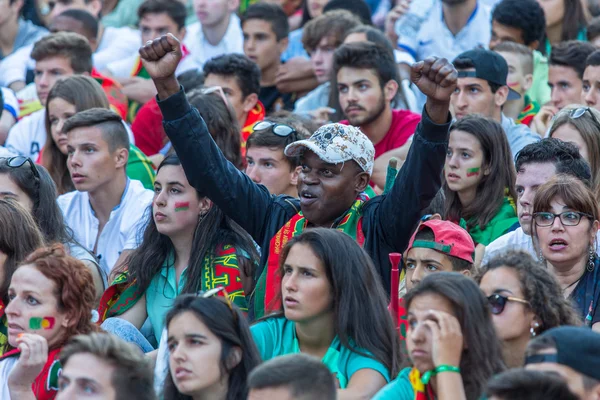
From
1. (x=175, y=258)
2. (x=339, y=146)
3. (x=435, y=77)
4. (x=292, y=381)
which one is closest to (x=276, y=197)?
(x=339, y=146)

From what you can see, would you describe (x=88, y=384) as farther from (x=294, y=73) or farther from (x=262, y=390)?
(x=294, y=73)

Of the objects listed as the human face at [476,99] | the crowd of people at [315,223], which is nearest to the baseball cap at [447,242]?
the crowd of people at [315,223]

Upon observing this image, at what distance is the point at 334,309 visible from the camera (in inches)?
184

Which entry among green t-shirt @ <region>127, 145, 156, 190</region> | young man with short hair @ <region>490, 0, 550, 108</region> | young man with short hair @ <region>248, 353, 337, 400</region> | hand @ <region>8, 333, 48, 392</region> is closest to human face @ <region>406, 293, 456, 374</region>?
young man with short hair @ <region>248, 353, 337, 400</region>

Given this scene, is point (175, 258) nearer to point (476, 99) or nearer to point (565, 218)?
point (565, 218)

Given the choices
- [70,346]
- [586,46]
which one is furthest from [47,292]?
[586,46]

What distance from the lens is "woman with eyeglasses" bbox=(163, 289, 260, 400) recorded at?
14.0ft

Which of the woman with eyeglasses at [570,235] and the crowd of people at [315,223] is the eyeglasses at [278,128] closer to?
the crowd of people at [315,223]

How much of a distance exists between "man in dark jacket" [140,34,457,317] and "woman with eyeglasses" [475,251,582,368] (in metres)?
0.65

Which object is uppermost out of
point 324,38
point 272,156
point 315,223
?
point 324,38

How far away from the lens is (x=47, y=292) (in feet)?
15.9

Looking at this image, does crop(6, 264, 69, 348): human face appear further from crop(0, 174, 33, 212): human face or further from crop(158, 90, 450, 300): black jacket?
crop(0, 174, 33, 212): human face

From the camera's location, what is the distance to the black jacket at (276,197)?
15.9ft

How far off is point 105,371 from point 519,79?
5.08 metres
